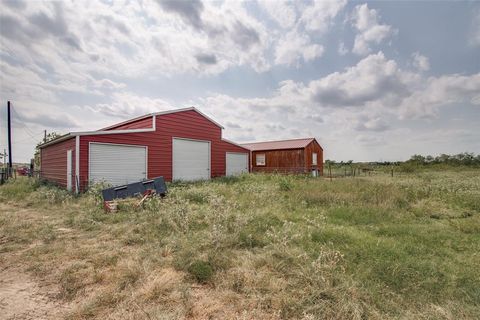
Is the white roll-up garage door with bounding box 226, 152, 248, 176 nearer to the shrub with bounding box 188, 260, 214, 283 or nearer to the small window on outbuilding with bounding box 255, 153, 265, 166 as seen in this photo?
the small window on outbuilding with bounding box 255, 153, 265, 166

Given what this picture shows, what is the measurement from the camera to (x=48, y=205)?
373 inches

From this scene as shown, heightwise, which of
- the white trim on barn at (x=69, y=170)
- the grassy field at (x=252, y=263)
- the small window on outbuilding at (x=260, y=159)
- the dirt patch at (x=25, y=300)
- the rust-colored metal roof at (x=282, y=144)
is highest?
the rust-colored metal roof at (x=282, y=144)

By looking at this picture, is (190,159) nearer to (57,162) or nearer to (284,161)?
(57,162)

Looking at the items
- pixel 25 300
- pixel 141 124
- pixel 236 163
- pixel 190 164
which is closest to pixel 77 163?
pixel 141 124

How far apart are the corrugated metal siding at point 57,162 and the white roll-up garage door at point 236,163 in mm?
10381

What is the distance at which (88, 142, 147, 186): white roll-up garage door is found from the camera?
1245 cm

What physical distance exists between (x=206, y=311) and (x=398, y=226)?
532cm

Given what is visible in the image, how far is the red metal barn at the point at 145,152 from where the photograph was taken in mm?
12281

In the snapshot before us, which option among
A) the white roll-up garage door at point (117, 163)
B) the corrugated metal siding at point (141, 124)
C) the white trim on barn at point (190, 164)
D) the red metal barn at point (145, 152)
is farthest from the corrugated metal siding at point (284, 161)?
the white roll-up garage door at point (117, 163)

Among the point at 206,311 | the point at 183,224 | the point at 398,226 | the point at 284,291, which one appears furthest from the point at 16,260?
the point at 398,226

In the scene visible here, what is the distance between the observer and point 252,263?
4039mm

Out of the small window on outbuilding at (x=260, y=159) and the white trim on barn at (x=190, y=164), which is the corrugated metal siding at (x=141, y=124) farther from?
the small window on outbuilding at (x=260, y=159)

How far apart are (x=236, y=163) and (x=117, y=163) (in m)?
9.74

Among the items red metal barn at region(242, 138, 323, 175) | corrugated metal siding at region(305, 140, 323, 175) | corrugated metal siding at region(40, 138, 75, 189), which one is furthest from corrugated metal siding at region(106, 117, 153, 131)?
corrugated metal siding at region(305, 140, 323, 175)
